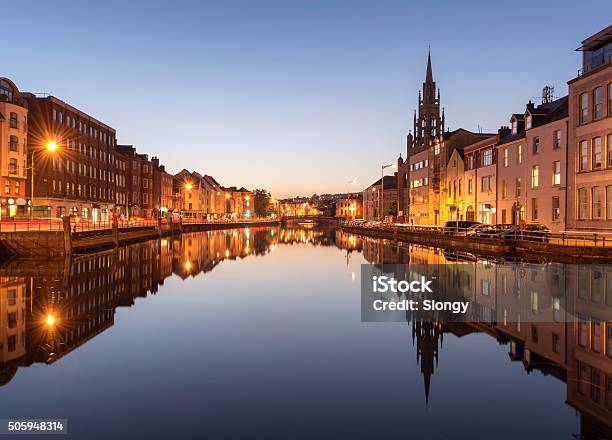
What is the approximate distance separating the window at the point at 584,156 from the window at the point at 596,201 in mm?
2302

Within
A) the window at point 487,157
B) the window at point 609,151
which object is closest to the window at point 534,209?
the window at point 609,151

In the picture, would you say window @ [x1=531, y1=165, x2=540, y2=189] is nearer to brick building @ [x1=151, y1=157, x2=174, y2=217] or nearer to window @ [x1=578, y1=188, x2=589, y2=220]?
window @ [x1=578, y1=188, x2=589, y2=220]

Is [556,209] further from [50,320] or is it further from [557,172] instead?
[50,320]

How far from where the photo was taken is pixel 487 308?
727 inches

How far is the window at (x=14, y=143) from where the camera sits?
65500 mm

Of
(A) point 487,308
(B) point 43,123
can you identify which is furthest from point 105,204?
(A) point 487,308

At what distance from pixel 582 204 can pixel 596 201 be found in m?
2.04

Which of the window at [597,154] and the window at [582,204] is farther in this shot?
the window at [582,204]

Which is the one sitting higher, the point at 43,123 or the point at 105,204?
the point at 43,123

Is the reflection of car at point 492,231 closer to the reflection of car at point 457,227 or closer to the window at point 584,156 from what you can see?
the reflection of car at point 457,227

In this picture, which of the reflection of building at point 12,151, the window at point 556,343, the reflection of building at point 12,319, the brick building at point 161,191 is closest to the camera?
the window at point 556,343

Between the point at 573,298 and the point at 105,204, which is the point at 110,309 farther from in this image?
the point at 105,204

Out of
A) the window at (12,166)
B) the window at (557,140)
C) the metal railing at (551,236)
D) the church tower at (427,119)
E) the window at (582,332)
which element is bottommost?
the window at (582,332)

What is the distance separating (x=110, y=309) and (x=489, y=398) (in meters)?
15.4
